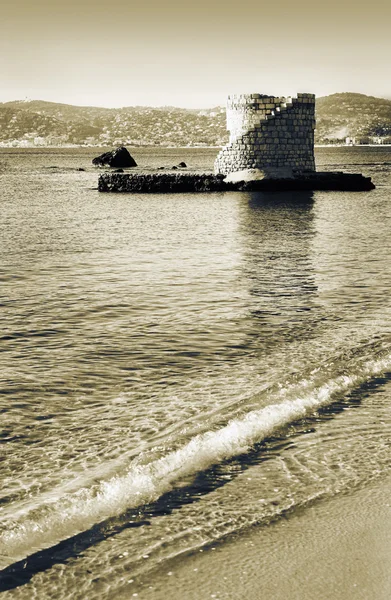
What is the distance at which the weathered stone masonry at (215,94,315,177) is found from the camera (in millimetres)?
30531

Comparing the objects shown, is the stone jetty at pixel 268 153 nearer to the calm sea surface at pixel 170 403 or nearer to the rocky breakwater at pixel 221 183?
the rocky breakwater at pixel 221 183

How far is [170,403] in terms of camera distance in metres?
5.45

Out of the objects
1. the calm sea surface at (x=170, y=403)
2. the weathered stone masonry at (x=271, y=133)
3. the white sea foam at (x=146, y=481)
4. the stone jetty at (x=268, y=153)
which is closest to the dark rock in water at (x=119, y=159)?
the stone jetty at (x=268, y=153)

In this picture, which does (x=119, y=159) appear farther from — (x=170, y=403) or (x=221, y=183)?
(x=170, y=403)

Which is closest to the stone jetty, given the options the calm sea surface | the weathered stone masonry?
the weathered stone masonry

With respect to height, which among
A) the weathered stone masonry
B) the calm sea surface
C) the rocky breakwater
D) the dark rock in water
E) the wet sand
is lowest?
the calm sea surface

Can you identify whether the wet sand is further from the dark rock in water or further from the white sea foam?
the dark rock in water

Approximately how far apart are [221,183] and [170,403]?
28.3 m

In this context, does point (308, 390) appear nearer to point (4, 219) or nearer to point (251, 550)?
point (251, 550)

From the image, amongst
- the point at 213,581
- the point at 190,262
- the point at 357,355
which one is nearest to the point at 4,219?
the point at 190,262

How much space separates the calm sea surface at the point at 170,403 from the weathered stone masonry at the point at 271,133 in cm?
1868

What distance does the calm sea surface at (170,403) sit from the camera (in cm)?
353

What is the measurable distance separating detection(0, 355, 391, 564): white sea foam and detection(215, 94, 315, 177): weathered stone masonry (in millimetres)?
26326

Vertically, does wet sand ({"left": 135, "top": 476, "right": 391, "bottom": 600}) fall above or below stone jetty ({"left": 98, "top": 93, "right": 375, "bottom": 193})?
below
